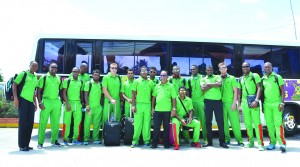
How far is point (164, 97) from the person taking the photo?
6.40 metres

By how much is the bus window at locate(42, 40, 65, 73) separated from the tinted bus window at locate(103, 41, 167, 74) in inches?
50.6

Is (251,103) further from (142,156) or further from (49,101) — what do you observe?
(49,101)

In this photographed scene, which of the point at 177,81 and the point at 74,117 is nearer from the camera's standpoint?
the point at 74,117

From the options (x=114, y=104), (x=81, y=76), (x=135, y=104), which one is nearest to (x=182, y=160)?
(x=135, y=104)

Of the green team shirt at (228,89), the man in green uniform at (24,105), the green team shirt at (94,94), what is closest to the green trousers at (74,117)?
the green team shirt at (94,94)

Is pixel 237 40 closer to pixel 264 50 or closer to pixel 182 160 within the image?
pixel 264 50

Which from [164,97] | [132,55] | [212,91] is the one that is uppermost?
[132,55]

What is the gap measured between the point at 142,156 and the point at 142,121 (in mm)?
1291

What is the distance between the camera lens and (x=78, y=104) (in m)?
6.97

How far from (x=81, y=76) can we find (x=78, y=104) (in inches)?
33.4

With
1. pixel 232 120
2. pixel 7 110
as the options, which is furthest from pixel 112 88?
pixel 7 110

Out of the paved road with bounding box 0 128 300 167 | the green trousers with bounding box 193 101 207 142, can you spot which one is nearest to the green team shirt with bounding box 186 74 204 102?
the green trousers with bounding box 193 101 207 142

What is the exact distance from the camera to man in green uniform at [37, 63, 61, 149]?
657 cm

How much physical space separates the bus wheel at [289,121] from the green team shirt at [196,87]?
3481 mm
